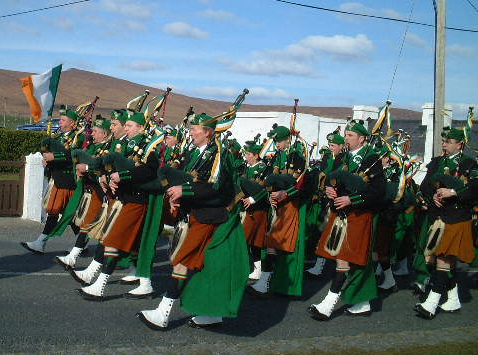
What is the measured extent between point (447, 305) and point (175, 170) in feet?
12.2

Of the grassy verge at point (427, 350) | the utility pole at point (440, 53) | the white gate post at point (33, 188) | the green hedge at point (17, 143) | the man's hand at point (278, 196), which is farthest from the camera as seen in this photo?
the green hedge at point (17, 143)

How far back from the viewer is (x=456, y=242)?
674 centimetres

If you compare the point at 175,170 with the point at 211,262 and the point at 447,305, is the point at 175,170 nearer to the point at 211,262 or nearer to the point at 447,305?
the point at 211,262

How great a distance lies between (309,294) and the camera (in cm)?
782

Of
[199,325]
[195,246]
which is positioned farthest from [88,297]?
[195,246]

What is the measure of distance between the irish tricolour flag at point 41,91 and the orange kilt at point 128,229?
3.09 m

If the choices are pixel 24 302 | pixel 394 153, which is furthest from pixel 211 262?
pixel 394 153

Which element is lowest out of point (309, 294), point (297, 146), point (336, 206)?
point (309, 294)

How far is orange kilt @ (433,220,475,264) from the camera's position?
673 cm

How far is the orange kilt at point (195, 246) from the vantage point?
548cm

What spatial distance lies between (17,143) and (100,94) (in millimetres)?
72367

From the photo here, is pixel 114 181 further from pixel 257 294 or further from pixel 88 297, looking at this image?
A: pixel 257 294

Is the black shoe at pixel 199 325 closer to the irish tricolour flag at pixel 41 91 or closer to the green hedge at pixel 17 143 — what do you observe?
the irish tricolour flag at pixel 41 91

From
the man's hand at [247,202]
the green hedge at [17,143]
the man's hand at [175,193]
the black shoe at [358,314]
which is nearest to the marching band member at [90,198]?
the man's hand at [247,202]
